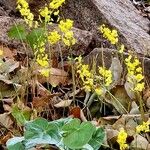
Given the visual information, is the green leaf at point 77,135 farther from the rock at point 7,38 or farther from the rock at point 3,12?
the rock at point 3,12

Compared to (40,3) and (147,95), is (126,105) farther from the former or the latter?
(40,3)

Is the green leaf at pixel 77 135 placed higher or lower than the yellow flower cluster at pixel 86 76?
lower

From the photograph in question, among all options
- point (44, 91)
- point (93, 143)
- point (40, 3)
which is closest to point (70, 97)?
point (44, 91)

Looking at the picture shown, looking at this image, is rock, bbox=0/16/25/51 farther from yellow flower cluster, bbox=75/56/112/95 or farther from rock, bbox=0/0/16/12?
yellow flower cluster, bbox=75/56/112/95

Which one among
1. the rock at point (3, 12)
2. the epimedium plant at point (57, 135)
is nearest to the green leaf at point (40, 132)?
the epimedium plant at point (57, 135)

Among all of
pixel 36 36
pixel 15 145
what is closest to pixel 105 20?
pixel 36 36

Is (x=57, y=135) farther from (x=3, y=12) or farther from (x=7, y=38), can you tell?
(x=3, y=12)
